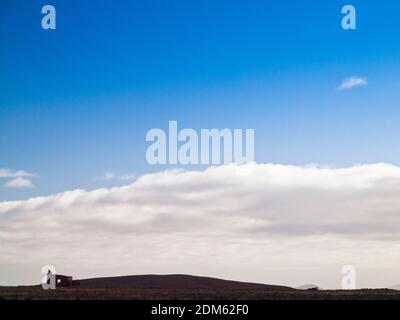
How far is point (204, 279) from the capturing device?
15575cm

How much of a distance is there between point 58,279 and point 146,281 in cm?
5047
